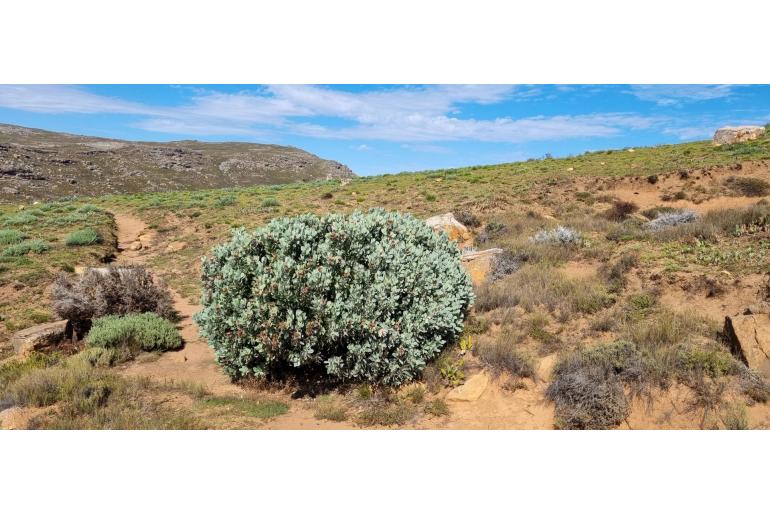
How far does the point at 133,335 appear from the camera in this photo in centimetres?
874

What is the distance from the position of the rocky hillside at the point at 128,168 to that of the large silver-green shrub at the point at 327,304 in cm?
6893

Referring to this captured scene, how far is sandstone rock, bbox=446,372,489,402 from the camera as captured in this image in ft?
20.3

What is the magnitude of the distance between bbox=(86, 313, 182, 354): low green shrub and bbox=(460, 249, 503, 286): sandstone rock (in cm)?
655

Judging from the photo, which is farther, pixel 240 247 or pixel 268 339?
pixel 240 247

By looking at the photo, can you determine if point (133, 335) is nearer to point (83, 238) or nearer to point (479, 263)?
point (479, 263)

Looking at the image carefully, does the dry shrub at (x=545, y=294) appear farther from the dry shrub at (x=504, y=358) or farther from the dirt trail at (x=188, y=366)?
the dirt trail at (x=188, y=366)

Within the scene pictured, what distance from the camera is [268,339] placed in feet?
20.8

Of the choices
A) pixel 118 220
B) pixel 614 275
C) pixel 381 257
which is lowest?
pixel 118 220

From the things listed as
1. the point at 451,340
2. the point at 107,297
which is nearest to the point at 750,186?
the point at 451,340

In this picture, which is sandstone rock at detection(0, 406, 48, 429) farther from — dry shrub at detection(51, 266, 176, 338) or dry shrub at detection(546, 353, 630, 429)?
dry shrub at detection(546, 353, 630, 429)

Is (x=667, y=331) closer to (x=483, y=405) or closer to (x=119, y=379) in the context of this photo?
(x=483, y=405)

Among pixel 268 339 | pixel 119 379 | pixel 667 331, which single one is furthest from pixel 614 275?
pixel 119 379

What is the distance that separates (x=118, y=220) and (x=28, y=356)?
798 inches

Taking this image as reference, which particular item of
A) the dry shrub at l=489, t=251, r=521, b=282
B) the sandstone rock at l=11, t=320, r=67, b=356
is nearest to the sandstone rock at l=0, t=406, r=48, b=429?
the sandstone rock at l=11, t=320, r=67, b=356
